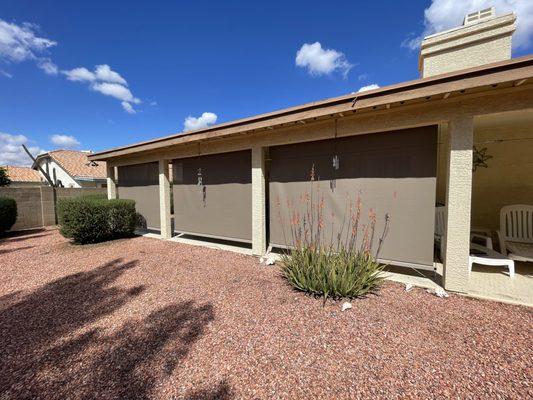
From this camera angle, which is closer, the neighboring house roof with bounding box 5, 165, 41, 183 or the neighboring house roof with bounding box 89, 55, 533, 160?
the neighboring house roof with bounding box 89, 55, 533, 160

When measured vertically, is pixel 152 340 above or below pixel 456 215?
below

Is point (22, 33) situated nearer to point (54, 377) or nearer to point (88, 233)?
point (88, 233)

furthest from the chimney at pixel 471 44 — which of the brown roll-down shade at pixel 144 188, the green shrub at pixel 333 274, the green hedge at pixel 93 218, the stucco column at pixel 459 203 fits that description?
the green hedge at pixel 93 218

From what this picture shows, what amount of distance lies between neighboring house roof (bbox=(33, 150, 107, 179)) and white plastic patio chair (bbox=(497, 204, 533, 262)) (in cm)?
2187

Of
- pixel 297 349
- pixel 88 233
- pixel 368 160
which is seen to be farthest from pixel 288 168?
pixel 88 233

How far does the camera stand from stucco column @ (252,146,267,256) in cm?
530

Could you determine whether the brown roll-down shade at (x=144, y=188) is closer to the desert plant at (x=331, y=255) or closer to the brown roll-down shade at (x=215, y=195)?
the brown roll-down shade at (x=215, y=195)

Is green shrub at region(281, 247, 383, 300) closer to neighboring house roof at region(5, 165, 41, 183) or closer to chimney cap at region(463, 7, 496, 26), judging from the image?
chimney cap at region(463, 7, 496, 26)

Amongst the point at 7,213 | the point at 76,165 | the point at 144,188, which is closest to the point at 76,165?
the point at 76,165

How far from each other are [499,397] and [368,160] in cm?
329

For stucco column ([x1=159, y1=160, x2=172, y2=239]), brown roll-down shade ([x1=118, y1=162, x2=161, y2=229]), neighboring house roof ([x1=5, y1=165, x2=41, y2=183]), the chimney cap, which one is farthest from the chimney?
neighboring house roof ([x1=5, y1=165, x2=41, y2=183])

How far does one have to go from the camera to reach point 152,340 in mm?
2482

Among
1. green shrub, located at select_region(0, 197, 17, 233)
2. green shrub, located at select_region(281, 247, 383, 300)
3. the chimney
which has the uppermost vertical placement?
the chimney

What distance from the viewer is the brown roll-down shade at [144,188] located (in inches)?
306
